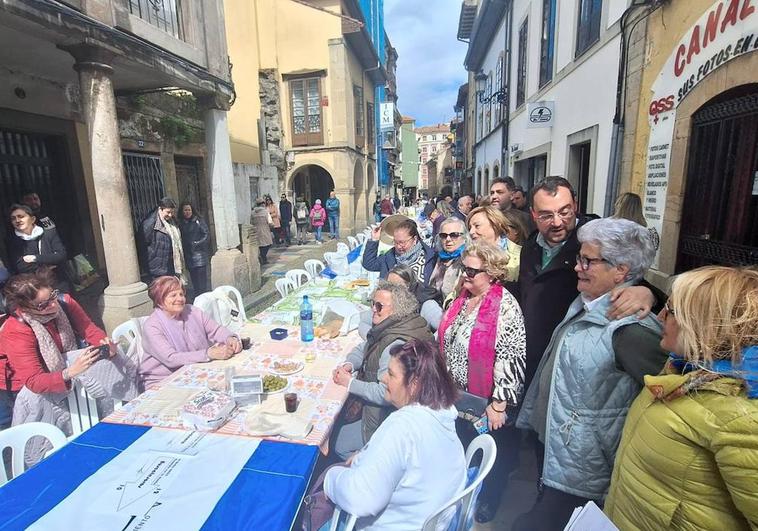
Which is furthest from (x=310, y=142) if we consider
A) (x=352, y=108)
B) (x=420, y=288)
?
(x=420, y=288)

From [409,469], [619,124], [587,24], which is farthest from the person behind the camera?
[587,24]

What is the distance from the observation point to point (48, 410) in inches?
94.0

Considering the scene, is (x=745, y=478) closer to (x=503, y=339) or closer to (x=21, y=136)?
(x=503, y=339)

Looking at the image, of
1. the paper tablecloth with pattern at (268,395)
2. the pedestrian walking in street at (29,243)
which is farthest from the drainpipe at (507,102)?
the pedestrian walking in street at (29,243)

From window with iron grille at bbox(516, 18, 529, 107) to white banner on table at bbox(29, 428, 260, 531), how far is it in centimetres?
1033

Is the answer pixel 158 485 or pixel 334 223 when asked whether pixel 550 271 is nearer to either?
pixel 158 485

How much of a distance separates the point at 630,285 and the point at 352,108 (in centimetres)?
1655

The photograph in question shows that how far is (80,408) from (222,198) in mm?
4742

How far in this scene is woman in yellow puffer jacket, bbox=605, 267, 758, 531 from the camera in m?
0.99

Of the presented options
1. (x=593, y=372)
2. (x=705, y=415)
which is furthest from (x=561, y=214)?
(x=705, y=415)

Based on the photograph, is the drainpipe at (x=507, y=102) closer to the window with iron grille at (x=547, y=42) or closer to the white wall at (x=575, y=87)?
the white wall at (x=575, y=87)

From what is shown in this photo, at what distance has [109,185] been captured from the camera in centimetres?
452

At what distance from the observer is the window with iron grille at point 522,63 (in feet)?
30.8

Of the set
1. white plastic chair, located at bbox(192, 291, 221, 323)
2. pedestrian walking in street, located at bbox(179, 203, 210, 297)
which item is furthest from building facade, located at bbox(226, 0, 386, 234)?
white plastic chair, located at bbox(192, 291, 221, 323)
